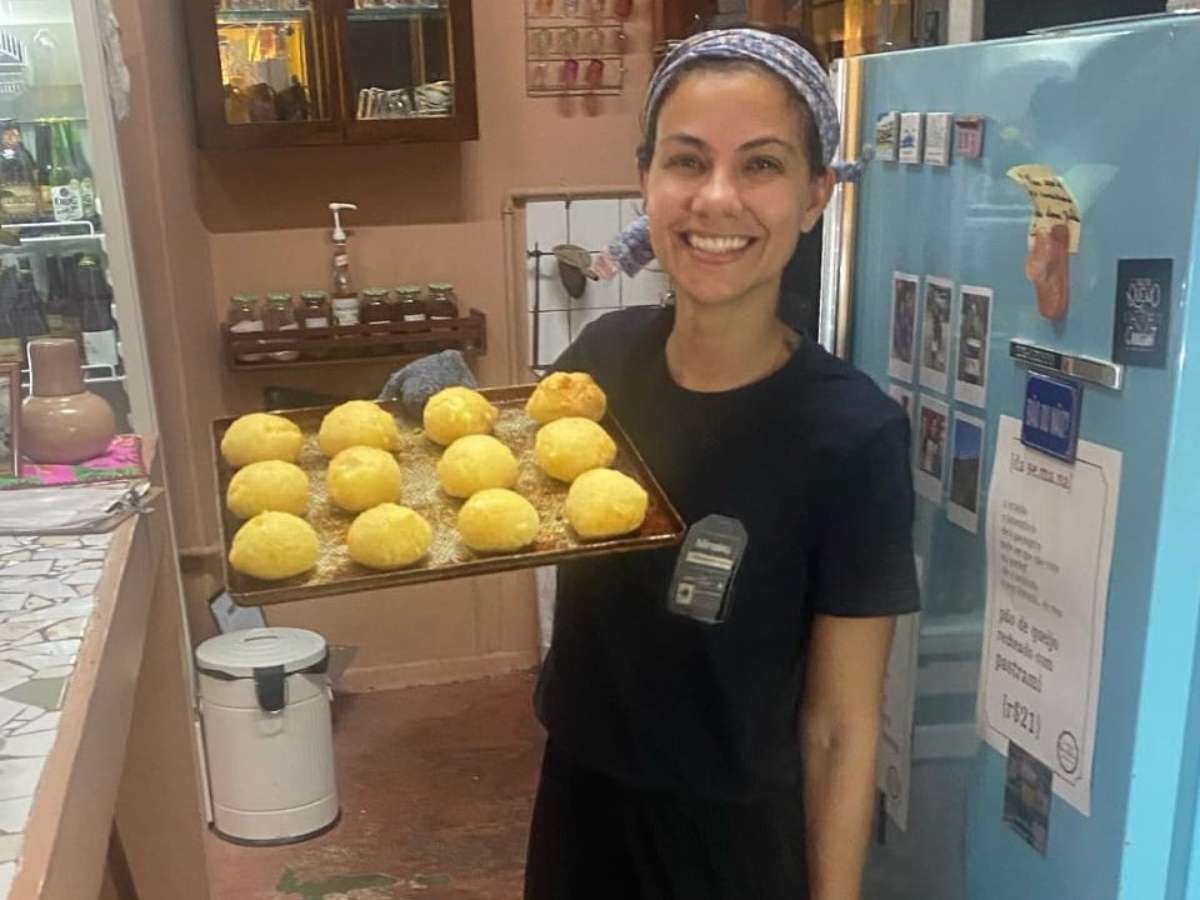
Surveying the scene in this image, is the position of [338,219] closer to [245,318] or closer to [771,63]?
[245,318]

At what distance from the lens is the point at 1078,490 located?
1005 millimetres

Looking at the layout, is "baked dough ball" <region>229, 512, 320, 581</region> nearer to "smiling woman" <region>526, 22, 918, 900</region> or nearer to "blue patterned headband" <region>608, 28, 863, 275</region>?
"smiling woman" <region>526, 22, 918, 900</region>

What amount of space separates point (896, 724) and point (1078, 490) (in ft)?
1.45

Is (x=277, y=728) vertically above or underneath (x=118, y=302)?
underneath

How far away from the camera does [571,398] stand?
1256 millimetres

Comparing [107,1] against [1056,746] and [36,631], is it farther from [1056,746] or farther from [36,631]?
[1056,746]

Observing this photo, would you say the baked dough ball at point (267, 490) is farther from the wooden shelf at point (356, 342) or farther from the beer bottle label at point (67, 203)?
the wooden shelf at point (356, 342)

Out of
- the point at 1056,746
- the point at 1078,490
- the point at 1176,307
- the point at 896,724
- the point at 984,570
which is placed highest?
the point at 1176,307

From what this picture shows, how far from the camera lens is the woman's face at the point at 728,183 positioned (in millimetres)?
1078

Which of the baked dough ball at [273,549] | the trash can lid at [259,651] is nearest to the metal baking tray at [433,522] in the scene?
the baked dough ball at [273,549]

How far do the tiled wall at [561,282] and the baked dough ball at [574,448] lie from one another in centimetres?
176

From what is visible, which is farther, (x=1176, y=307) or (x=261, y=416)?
(x=261, y=416)

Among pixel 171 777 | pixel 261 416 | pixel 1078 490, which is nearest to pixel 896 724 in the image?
pixel 1078 490

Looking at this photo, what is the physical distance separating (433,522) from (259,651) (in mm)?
1388
